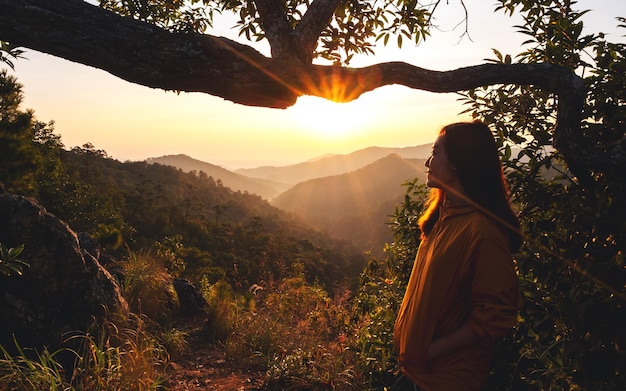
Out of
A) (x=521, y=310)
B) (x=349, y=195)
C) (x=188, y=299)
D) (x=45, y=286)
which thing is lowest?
(x=349, y=195)

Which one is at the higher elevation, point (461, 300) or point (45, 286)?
point (461, 300)

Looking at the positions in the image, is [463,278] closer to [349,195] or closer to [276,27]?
[276,27]

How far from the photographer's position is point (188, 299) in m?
7.86

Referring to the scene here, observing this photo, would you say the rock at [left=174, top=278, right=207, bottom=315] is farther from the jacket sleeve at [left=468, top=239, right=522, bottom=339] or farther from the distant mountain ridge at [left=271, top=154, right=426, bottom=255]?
the distant mountain ridge at [left=271, top=154, right=426, bottom=255]

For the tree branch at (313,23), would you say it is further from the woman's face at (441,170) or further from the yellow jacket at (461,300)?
the yellow jacket at (461,300)

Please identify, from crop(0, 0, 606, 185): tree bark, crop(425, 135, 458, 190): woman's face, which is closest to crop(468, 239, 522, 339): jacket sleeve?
crop(425, 135, 458, 190): woman's face

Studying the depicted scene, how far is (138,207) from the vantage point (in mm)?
38938

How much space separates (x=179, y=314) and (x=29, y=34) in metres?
6.51

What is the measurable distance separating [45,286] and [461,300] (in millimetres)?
4814

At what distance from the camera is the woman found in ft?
Result: 5.16

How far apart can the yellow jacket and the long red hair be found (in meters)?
0.07

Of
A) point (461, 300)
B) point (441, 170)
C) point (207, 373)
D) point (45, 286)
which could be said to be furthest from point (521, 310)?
point (45, 286)

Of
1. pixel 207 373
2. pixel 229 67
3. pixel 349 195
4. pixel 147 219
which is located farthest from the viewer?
pixel 349 195

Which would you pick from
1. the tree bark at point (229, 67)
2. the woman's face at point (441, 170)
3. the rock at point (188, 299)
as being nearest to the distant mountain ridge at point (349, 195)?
the rock at point (188, 299)
